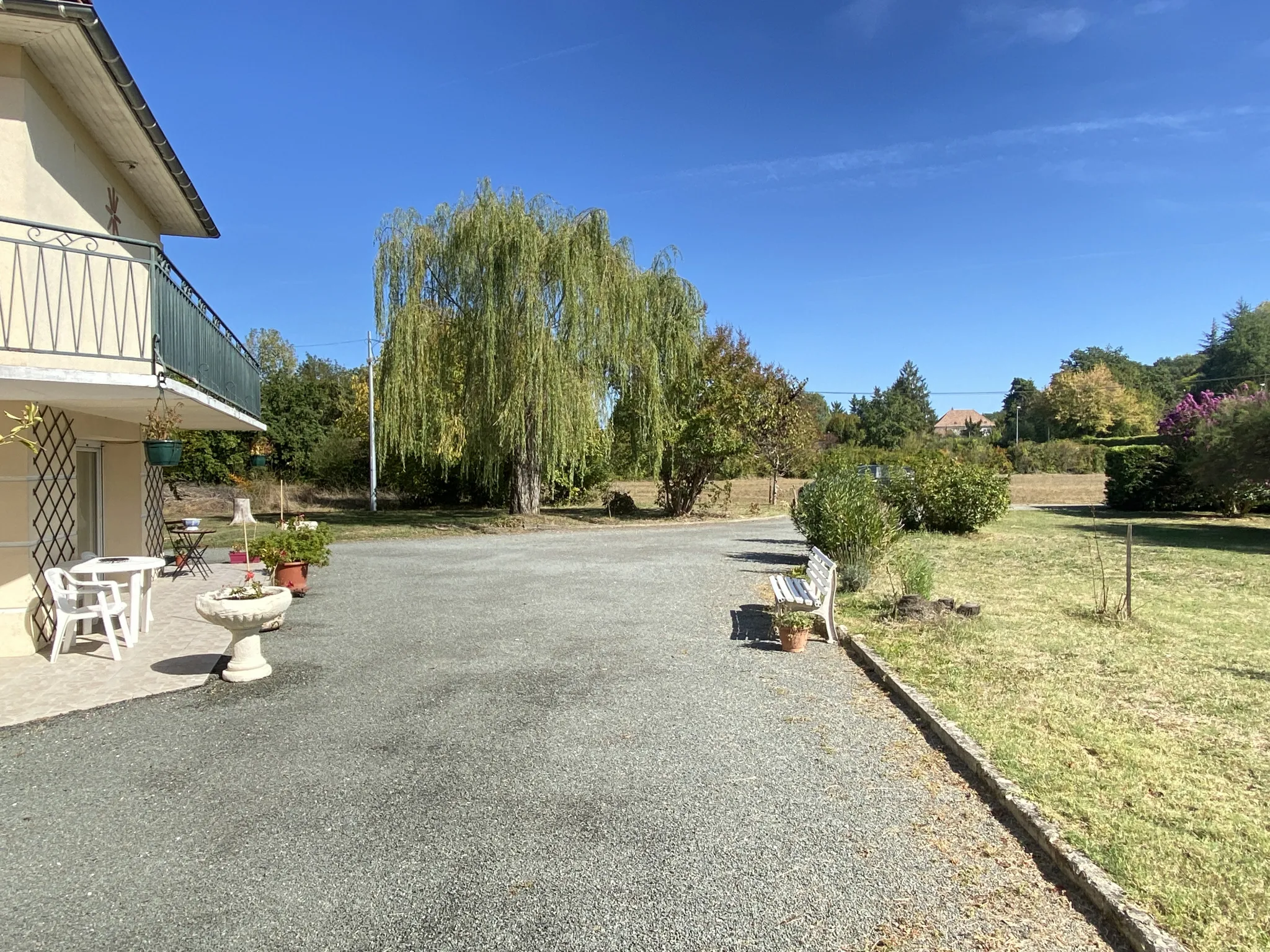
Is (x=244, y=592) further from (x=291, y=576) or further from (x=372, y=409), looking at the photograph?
(x=372, y=409)

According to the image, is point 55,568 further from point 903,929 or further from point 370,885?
point 903,929

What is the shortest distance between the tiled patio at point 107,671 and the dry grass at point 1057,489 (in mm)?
32602

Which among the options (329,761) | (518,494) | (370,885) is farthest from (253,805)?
(518,494)

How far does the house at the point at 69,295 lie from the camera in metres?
6.14

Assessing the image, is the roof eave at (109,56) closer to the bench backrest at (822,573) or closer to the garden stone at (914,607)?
the bench backrest at (822,573)

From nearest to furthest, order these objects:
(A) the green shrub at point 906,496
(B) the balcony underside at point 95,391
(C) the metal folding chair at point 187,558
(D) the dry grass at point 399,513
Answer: (B) the balcony underside at point 95,391 → (C) the metal folding chair at point 187,558 → (A) the green shrub at point 906,496 → (D) the dry grass at point 399,513

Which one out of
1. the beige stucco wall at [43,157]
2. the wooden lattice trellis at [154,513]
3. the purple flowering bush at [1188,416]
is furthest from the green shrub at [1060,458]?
the beige stucco wall at [43,157]

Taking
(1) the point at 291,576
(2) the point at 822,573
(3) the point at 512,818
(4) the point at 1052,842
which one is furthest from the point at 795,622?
(1) the point at 291,576

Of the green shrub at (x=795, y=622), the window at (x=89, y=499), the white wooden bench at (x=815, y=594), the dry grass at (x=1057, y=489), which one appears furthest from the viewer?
the dry grass at (x=1057, y=489)

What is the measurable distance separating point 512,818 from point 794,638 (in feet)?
13.6

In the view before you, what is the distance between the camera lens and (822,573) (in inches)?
330

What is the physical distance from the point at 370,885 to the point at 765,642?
17.0 feet

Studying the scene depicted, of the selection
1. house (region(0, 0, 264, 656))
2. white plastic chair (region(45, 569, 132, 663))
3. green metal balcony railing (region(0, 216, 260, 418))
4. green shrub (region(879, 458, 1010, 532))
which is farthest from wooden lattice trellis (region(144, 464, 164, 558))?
green shrub (region(879, 458, 1010, 532))

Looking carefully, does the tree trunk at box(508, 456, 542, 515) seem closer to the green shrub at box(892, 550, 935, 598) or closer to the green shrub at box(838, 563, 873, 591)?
the green shrub at box(838, 563, 873, 591)
